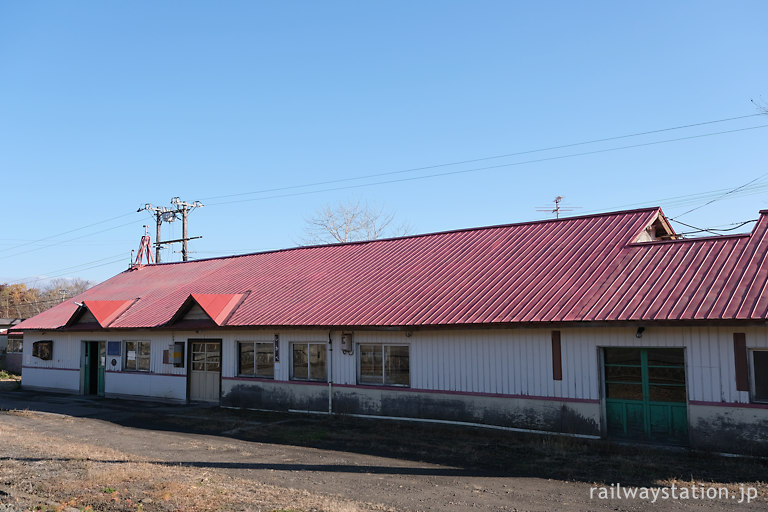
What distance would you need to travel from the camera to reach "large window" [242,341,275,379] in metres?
20.1

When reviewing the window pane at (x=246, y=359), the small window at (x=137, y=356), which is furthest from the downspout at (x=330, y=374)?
the small window at (x=137, y=356)

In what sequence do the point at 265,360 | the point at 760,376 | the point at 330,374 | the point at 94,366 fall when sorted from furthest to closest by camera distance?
1. the point at 94,366
2. the point at 265,360
3. the point at 330,374
4. the point at 760,376

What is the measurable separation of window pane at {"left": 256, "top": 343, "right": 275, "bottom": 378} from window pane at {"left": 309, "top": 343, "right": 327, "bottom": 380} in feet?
5.09

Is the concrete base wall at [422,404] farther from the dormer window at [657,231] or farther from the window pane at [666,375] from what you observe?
the dormer window at [657,231]

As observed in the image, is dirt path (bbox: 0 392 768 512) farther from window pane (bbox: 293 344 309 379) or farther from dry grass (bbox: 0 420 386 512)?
window pane (bbox: 293 344 309 379)

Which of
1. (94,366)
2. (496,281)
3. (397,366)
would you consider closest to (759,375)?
(496,281)

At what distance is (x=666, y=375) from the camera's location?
13.4 metres

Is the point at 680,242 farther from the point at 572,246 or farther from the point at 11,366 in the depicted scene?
the point at 11,366

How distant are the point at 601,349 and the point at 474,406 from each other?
353 centimetres

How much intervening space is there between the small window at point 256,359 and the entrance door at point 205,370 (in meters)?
1.22

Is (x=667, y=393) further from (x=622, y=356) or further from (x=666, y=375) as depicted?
(x=622, y=356)

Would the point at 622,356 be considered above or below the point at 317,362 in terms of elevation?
above

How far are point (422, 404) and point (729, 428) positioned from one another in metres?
7.27

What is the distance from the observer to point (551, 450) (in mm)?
12906
